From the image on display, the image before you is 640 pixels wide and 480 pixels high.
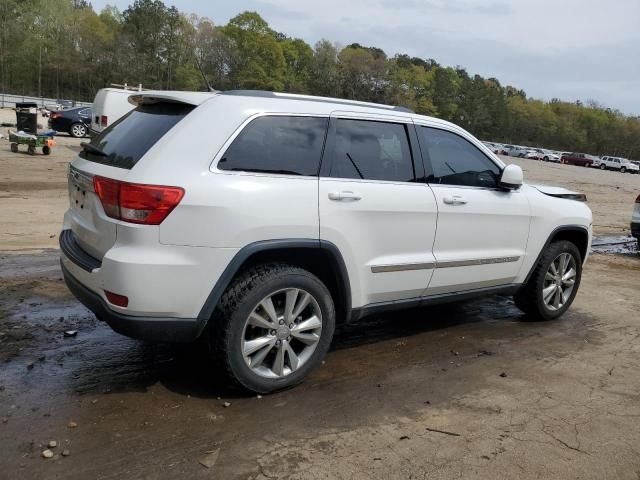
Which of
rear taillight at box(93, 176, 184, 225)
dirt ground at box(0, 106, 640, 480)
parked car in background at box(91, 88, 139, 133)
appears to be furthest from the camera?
parked car in background at box(91, 88, 139, 133)

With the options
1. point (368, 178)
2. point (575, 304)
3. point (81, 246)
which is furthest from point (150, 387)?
point (575, 304)

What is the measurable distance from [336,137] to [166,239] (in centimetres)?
140

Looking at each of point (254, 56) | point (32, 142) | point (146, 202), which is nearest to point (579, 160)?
point (254, 56)

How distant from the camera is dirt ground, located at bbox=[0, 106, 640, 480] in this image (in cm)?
304

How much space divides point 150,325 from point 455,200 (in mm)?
2430

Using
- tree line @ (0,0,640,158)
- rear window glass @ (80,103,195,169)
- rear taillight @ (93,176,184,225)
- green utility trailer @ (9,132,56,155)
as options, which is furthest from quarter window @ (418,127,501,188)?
tree line @ (0,0,640,158)

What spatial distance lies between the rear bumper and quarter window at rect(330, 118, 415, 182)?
1.33 meters

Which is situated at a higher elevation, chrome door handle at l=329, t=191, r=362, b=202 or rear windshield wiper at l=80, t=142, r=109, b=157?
rear windshield wiper at l=80, t=142, r=109, b=157

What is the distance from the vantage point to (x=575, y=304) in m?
6.41

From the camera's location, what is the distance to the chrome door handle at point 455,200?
4418 mm

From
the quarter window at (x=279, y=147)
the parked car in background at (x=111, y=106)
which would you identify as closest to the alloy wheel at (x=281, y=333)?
the quarter window at (x=279, y=147)

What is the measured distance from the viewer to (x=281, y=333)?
146 inches

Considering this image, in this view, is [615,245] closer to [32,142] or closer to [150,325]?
[150,325]

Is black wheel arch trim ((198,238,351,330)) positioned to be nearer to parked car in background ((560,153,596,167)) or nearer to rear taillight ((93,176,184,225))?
rear taillight ((93,176,184,225))
